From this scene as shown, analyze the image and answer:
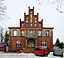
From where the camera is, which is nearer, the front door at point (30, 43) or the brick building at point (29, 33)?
the brick building at point (29, 33)

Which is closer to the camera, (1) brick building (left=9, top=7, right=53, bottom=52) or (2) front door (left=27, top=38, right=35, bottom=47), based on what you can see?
(1) brick building (left=9, top=7, right=53, bottom=52)

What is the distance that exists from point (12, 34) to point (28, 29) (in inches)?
30.7

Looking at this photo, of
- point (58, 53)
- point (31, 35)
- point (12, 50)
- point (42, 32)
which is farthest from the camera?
point (31, 35)

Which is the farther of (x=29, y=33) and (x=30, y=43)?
(x=30, y=43)

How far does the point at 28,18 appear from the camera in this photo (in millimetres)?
12789

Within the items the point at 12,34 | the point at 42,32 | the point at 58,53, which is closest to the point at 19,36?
the point at 12,34

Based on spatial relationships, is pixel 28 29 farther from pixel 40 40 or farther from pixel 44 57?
pixel 44 57

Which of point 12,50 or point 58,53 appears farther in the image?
point 12,50

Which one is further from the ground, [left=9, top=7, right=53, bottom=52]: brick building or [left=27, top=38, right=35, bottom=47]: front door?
[left=9, top=7, right=53, bottom=52]: brick building

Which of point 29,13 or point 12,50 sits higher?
point 29,13

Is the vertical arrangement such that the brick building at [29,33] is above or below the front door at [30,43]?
above

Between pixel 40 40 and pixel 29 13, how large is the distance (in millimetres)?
1404

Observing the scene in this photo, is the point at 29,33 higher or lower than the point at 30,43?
higher

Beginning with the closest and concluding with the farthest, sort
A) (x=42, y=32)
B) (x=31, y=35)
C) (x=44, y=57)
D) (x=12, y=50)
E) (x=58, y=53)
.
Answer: (x=44, y=57) < (x=58, y=53) < (x=12, y=50) < (x=42, y=32) < (x=31, y=35)
